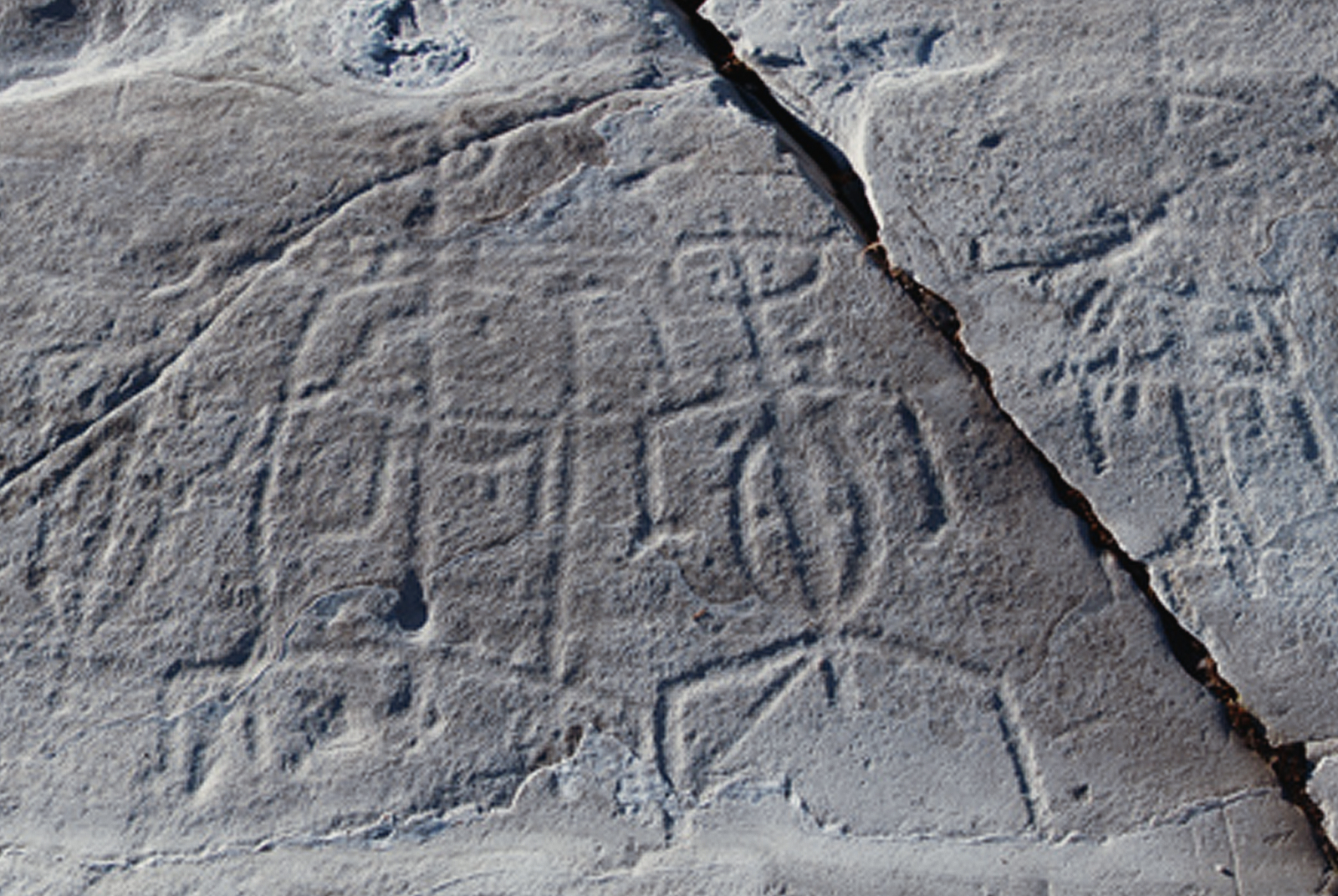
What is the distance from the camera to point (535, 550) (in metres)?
1.96

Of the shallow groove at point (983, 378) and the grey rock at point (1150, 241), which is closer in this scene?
the shallow groove at point (983, 378)

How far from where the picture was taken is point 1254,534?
1929mm

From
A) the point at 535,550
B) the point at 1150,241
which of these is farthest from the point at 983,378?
the point at 535,550

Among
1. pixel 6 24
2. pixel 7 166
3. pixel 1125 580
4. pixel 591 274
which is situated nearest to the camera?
pixel 1125 580

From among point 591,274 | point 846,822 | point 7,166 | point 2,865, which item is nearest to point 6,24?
point 7,166

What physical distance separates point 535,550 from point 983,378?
676 millimetres

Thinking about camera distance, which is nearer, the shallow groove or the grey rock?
the shallow groove

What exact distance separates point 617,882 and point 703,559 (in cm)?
43

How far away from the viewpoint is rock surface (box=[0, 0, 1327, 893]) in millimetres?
1814

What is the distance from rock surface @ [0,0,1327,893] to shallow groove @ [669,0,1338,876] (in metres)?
0.03

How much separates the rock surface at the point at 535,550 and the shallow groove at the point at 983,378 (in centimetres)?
3

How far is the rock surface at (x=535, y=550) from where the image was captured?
181cm

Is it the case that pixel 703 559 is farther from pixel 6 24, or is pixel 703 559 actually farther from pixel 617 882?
pixel 6 24

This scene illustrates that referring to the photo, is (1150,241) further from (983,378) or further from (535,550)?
(535,550)
